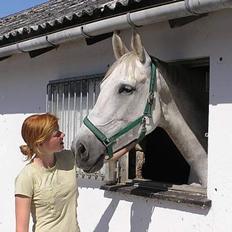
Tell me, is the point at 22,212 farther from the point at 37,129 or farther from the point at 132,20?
the point at 132,20

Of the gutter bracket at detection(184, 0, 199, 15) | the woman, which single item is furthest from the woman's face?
A: the gutter bracket at detection(184, 0, 199, 15)

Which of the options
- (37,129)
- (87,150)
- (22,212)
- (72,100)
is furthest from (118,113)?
(72,100)

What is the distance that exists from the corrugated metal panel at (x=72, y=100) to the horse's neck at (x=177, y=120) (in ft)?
3.47

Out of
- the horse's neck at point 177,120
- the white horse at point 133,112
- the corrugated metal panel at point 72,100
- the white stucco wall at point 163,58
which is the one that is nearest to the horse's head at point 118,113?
the white horse at point 133,112

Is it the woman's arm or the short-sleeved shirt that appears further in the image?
the short-sleeved shirt

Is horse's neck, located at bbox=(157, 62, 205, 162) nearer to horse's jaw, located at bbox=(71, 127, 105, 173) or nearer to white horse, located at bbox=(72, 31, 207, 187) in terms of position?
white horse, located at bbox=(72, 31, 207, 187)

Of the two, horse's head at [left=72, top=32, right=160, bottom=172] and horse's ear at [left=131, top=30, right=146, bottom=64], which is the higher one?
horse's ear at [left=131, top=30, right=146, bottom=64]

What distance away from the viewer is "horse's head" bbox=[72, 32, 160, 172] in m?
3.73

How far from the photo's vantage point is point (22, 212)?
333 cm

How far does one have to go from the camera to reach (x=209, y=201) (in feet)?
12.4

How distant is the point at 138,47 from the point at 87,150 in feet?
2.75

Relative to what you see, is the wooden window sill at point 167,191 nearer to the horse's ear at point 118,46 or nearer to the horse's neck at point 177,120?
the horse's neck at point 177,120

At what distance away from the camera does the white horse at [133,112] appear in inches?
148

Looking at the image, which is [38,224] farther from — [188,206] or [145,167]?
[145,167]
